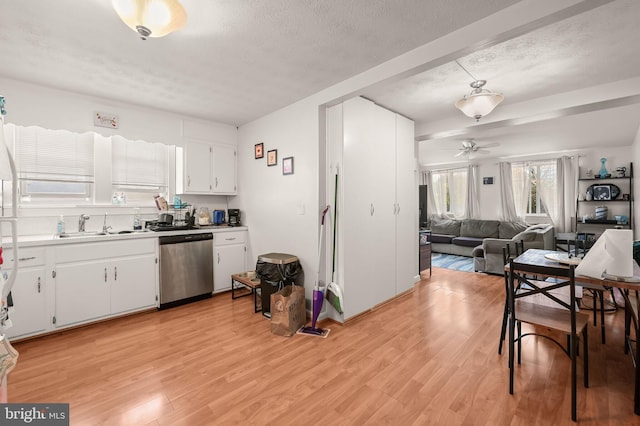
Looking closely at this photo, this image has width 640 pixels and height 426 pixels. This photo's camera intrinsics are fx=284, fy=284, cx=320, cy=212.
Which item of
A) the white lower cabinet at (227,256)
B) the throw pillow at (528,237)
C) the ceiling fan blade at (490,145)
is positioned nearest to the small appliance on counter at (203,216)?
the white lower cabinet at (227,256)

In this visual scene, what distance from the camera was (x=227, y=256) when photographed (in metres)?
4.00

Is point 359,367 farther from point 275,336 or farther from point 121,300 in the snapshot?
point 121,300

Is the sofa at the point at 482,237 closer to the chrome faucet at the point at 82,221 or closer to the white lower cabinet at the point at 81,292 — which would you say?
the white lower cabinet at the point at 81,292

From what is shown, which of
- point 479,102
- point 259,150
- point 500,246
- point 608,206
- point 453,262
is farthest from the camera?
point 453,262

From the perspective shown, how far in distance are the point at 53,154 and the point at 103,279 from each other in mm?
1535

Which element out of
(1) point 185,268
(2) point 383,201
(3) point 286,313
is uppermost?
(2) point 383,201

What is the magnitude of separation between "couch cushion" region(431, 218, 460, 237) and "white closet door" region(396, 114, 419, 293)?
12.3 feet

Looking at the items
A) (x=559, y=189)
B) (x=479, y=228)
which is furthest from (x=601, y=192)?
(x=479, y=228)

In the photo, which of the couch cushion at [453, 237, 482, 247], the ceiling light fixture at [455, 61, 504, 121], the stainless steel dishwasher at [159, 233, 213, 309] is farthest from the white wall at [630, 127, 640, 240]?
the stainless steel dishwasher at [159, 233, 213, 309]

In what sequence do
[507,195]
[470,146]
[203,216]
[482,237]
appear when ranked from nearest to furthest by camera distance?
[203,216], [470,146], [482,237], [507,195]

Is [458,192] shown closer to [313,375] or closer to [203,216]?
[203,216]

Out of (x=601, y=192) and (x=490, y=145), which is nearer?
(x=490, y=145)

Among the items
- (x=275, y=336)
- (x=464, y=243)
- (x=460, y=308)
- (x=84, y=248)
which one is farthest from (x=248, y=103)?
(x=464, y=243)

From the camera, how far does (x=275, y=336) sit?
2.74 meters
